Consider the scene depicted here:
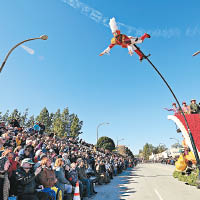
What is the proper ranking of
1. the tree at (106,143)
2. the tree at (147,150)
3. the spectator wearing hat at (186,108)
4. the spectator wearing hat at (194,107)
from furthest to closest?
the tree at (147,150) < the tree at (106,143) < the spectator wearing hat at (186,108) < the spectator wearing hat at (194,107)

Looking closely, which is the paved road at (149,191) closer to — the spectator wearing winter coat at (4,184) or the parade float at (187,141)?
the parade float at (187,141)

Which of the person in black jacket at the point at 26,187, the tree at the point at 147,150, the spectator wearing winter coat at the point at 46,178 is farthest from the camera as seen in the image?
the tree at the point at 147,150

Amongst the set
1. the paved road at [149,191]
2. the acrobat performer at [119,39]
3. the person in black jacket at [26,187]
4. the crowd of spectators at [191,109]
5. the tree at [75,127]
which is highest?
the tree at [75,127]

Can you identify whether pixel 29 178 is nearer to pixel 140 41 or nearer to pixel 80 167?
pixel 80 167

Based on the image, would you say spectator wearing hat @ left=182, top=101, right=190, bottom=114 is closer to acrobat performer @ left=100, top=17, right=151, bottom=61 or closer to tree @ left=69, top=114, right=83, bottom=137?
acrobat performer @ left=100, top=17, right=151, bottom=61

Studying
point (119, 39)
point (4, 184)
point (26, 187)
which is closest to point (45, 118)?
point (119, 39)

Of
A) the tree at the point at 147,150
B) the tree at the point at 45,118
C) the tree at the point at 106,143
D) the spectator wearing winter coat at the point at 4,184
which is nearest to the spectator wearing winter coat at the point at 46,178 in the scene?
the spectator wearing winter coat at the point at 4,184

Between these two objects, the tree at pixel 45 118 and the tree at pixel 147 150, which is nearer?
the tree at pixel 45 118

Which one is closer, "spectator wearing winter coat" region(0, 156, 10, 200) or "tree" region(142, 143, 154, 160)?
"spectator wearing winter coat" region(0, 156, 10, 200)

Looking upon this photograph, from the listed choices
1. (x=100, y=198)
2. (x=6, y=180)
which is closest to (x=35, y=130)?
(x=100, y=198)

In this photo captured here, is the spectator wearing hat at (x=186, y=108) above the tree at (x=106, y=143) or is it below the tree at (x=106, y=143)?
below

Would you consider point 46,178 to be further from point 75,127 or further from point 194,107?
point 75,127

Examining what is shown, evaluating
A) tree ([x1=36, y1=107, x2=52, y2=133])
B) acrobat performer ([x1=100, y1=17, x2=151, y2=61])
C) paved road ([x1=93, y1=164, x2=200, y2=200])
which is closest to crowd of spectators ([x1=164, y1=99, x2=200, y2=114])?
paved road ([x1=93, y1=164, x2=200, y2=200])

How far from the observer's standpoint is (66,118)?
7675 cm
